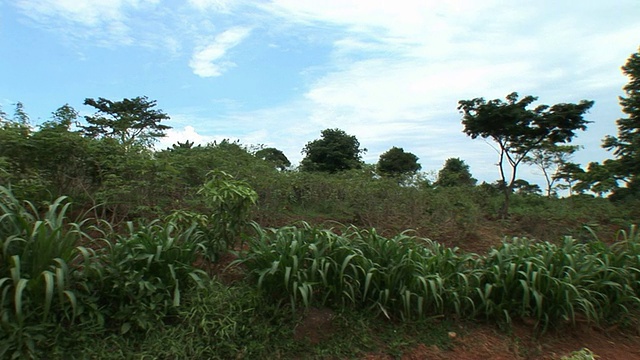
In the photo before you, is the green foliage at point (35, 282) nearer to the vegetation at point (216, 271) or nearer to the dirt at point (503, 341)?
the vegetation at point (216, 271)

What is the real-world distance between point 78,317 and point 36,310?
9.6 inches

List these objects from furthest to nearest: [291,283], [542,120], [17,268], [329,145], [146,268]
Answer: [329,145] < [542,120] < [291,283] < [146,268] < [17,268]

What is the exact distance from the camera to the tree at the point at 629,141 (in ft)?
30.1

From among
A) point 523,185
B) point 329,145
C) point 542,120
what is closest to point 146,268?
point 542,120

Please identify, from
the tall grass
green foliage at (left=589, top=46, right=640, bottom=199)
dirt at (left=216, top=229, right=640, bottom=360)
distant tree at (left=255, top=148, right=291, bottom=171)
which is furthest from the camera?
green foliage at (left=589, top=46, right=640, bottom=199)

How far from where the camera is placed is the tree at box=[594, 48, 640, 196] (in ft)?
30.1

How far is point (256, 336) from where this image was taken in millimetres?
3082

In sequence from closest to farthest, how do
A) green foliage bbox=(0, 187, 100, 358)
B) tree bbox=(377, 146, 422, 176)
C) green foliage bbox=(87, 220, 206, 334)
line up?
green foliage bbox=(0, 187, 100, 358) → green foliage bbox=(87, 220, 206, 334) → tree bbox=(377, 146, 422, 176)

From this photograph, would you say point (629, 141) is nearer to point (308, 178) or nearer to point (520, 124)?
point (520, 124)

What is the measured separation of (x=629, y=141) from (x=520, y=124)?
2.65 metres

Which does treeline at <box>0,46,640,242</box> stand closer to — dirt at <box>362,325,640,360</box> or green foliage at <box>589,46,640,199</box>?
green foliage at <box>589,46,640,199</box>

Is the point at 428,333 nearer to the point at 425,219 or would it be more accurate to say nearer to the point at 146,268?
the point at 146,268

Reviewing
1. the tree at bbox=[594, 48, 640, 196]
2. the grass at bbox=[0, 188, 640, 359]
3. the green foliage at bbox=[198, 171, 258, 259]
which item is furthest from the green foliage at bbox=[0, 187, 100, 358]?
the tree at bbox=[594, 48, 640, 196]

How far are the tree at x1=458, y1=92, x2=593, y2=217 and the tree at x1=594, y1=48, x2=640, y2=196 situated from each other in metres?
→ 1.36
